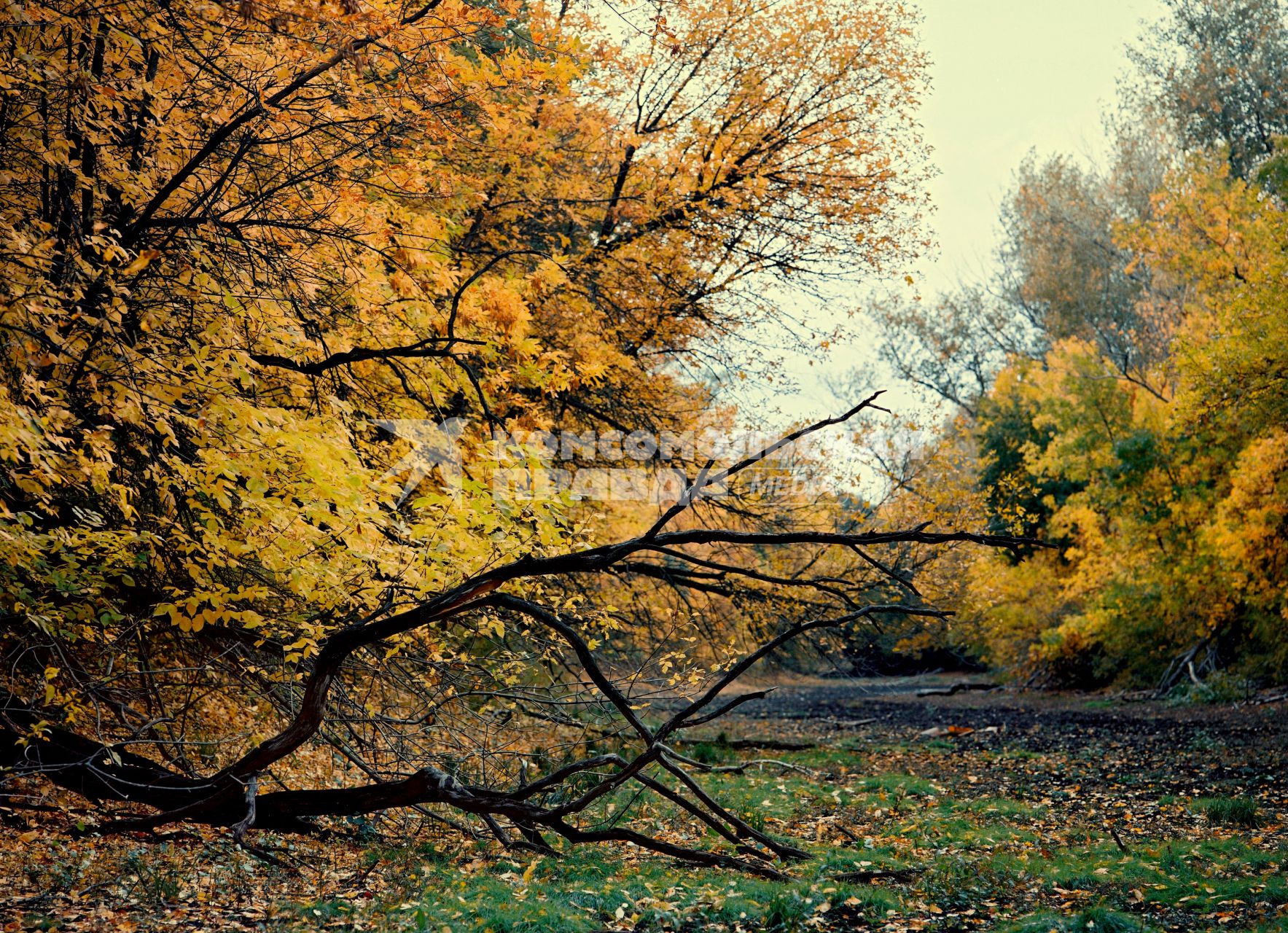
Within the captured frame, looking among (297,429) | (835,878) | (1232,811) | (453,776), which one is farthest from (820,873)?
(297,429)

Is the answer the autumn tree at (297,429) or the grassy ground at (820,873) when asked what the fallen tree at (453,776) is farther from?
the grassy ground at (820,873)

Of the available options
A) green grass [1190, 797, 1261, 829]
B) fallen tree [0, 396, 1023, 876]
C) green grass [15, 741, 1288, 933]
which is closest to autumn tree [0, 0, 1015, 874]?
fallen tree [0, 396, 1023, 876]

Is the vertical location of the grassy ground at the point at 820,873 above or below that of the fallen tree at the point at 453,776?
below

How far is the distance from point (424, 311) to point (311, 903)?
416cm

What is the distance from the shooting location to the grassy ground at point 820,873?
5.95 m

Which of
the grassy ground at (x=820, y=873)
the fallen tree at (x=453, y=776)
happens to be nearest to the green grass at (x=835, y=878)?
the grassy ground at (x=820, y=873)

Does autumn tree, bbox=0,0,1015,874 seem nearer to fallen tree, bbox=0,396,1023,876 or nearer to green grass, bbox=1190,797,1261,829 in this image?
fallen tree, bbox=0,396,1023,876

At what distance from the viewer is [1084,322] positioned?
103ft

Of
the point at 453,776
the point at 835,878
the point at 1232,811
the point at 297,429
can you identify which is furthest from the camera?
the point at 1232,811

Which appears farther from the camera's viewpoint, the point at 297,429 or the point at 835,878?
the point at 835,878

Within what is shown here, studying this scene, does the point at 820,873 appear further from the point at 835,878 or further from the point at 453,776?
the point at 453,776

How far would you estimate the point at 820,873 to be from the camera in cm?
743

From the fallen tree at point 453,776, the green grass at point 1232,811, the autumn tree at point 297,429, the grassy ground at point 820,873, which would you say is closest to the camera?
the fallen tree at point 453,776

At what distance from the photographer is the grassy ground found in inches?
234
